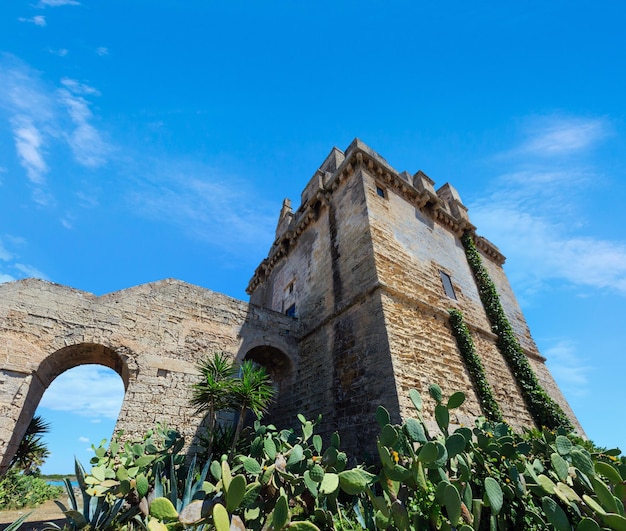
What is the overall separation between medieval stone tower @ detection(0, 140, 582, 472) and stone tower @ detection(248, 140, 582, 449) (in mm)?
43

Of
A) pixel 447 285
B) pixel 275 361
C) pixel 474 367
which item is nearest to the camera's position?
pixel 474 367

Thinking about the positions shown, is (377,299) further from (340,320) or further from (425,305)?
(425,305)

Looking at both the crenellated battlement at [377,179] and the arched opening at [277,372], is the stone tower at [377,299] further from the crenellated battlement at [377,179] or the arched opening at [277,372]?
the arched opening at [277,372]

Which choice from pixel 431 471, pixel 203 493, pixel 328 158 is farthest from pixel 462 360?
pixel 328 158

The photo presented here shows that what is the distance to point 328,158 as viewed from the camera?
1335 cm

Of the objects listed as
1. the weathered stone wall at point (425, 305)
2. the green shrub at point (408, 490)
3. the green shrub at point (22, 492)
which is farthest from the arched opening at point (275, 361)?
the green shrub at point (22, 492)

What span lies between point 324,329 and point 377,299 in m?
2.20

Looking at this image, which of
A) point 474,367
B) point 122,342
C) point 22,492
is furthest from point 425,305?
point 22,492

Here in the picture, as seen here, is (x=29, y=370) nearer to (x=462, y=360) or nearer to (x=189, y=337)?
(x=189, y=337)

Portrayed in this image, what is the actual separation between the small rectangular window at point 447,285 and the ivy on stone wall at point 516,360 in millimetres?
1983

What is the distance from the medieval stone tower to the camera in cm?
643

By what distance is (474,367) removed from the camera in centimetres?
794

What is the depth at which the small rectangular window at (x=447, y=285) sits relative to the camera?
32.2 ft

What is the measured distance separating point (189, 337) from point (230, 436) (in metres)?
3.01
